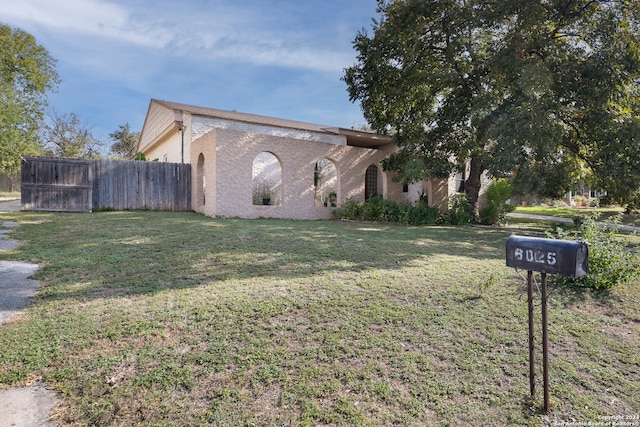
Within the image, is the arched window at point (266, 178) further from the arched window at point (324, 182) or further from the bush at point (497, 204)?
the bush at point (497, 204)

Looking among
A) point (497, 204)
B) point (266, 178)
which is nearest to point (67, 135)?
point (266, 178)

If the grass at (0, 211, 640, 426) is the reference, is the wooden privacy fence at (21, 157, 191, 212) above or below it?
above

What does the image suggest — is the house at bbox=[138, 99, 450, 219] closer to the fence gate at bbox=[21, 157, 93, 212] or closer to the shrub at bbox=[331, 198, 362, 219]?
the shrub at bbox=[331, 198, 362, 219]

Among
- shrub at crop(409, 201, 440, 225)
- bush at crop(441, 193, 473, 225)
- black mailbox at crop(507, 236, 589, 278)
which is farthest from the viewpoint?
bush at crop(441, 193, 473, 225)

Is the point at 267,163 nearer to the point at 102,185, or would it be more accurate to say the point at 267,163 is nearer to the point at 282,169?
the point at 282,169

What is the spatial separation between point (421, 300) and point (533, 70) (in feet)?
28.9

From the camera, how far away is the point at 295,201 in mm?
13062

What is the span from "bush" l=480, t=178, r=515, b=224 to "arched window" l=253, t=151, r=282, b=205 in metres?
9.39

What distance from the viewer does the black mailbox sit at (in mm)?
2131

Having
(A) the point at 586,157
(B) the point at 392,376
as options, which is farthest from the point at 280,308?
(A) the point at 586,157

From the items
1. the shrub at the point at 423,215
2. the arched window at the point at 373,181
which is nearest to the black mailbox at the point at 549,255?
the shrub at the point at 423,215

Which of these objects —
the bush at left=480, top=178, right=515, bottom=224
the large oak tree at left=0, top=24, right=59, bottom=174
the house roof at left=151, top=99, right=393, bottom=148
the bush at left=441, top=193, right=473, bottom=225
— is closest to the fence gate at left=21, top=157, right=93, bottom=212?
the large oak tree at left=0, top=24, right=59, bottom=174

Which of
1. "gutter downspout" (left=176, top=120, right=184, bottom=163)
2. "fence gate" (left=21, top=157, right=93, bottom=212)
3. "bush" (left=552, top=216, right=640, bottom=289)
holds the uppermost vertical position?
"gutter downspout" (left=176, top=120, right=184, bottom=163)

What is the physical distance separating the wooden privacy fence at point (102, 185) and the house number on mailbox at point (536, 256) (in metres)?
13.7
